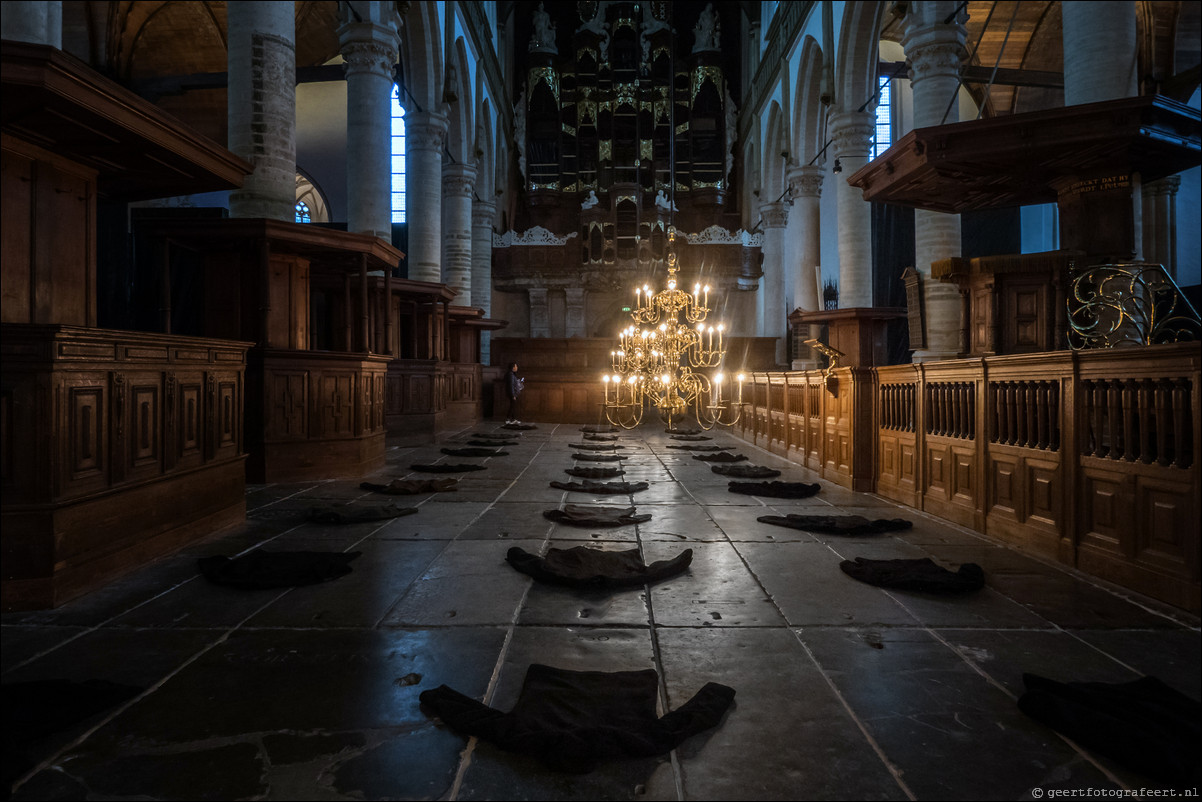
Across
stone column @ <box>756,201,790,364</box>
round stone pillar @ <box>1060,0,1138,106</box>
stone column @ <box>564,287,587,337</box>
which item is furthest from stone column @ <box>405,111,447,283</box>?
round stone pillar @ <box>1060,0,1138,106</box>

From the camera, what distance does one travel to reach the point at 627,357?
7602 millimetres

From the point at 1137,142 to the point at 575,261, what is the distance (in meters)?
19.3

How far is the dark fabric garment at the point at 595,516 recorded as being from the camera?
505 centimetres

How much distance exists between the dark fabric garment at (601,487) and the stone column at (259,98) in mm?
4550

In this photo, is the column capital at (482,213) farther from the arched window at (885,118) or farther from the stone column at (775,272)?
the arched window at (885,118)

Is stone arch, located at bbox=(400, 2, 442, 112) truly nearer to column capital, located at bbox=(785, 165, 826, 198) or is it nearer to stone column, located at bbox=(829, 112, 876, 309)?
stone column, located at bbox=(829, 112, 876, 309)

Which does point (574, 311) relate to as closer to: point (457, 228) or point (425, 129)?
point (457, 228)

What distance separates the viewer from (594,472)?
7699 mm

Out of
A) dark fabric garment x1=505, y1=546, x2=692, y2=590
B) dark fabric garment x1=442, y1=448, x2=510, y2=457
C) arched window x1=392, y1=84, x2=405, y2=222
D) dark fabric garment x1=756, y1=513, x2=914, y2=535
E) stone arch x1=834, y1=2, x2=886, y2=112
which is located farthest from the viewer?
arched window x1=392, y1=84, x2=405, y2=222

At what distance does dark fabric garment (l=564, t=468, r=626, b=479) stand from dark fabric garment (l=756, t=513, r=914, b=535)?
2640 mm

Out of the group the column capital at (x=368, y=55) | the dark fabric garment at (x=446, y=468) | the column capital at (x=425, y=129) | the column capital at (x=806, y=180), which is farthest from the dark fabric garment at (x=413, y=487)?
the column capital at (x=806, y=180)

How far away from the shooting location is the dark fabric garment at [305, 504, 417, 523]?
5.06 m

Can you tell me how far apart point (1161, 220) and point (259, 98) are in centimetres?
1725

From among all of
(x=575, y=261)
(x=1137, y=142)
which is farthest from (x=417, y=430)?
(x=575, y=261)
